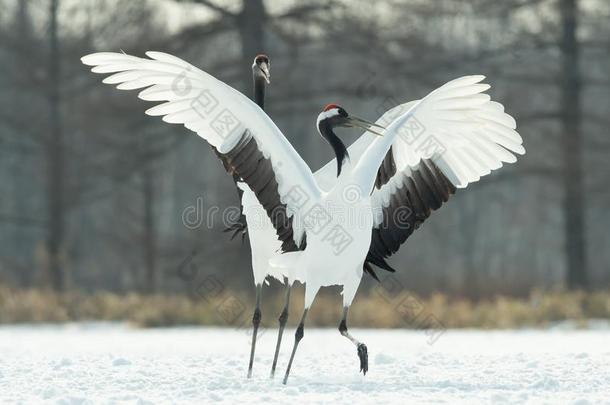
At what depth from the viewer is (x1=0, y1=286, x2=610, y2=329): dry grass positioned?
14.9 meters

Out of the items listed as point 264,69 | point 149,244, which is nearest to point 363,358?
point 264,69

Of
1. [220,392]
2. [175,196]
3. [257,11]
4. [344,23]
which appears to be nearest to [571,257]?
[344,23]

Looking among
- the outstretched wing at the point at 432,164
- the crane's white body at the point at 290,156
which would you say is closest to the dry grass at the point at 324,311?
the outstretched wing at the point at 432,164

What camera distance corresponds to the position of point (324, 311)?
49.1 feet

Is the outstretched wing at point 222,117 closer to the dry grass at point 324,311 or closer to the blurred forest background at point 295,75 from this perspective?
the dry grass at point 324,311

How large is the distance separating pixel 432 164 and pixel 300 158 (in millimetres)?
1585

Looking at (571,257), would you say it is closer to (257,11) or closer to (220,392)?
(257,11)

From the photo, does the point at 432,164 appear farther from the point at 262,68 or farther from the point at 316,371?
the point at 316,371

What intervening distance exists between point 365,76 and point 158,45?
3954 mm

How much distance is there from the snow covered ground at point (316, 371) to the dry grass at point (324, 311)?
74.5 inches

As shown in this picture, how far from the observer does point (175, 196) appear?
44094 millimetres

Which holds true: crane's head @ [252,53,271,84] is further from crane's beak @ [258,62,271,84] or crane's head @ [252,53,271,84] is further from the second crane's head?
the second crane's head

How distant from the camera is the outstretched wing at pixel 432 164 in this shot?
7.90 m

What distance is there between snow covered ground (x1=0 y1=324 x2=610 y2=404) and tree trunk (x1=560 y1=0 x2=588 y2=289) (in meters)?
5.59
